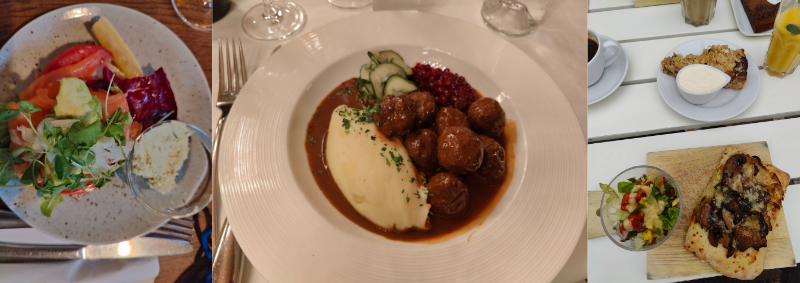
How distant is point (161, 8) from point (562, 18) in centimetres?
194

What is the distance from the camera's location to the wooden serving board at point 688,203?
2.85 feet

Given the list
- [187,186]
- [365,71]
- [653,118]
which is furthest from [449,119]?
[187,186]

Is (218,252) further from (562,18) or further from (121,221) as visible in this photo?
(562,18)

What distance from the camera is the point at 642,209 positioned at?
918 mm

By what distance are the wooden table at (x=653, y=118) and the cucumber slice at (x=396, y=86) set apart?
90 centimetres

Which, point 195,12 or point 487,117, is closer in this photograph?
point 487,117

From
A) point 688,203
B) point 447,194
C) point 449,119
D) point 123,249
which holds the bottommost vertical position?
point 123,249

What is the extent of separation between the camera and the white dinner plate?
94 cm

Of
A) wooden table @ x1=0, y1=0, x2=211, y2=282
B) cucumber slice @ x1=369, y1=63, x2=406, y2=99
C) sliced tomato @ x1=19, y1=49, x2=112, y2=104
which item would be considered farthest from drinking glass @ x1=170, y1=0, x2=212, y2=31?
cucumber slice @ x1=369, y1=63, x2=406, y2=99

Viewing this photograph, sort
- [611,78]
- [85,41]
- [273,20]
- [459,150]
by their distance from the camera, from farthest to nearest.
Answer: [273,20], [85,41], [459,150], [611,78]

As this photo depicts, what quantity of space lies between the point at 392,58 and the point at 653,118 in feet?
3.82

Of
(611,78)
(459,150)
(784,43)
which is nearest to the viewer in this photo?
(784,43)

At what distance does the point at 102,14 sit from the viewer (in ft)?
5.69

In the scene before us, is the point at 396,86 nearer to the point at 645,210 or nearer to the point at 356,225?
the point at 356,225
